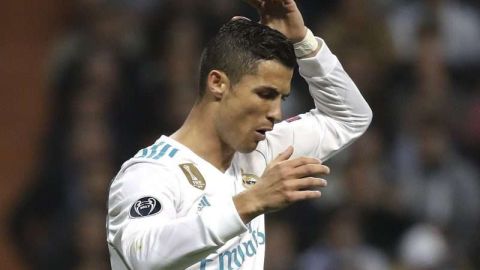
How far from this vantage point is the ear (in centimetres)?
459

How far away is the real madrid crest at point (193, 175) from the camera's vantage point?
4520 millimetres

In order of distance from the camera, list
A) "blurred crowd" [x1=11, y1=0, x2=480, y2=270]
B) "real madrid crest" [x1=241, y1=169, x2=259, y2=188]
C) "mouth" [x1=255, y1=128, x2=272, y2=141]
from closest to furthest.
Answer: "mouth" [x1=255, y1=128, x2=272, y2=141] < "real madrid crest" [x1=241, y1=169, x2=259, y2=188] < "blurred crowd" [x1=11, y1=0, x2=480, y2=270]

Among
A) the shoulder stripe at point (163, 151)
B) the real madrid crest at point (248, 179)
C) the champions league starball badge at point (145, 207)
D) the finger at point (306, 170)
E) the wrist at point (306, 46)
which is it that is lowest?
the real madrid crest at point (248, 179)

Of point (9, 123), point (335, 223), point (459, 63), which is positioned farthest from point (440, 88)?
point (9, 123)

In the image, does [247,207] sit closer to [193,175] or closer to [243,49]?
[193,175]

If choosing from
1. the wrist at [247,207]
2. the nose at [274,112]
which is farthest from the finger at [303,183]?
the nose at [274,112]

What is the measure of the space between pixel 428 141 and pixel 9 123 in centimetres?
326

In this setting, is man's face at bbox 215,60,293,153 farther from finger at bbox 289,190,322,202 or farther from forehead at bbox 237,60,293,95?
finger at bbox 289,190,322,202

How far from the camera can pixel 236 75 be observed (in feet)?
14.9

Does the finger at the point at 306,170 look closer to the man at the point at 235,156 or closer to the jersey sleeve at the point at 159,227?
the man at the point at 235,156

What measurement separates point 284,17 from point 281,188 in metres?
1.17

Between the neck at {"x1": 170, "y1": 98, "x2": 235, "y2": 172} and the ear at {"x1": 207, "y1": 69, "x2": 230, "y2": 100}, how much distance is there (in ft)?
0.25

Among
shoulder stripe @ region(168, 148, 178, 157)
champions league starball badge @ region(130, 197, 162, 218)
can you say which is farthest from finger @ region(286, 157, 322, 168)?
shoulder stripe @ region(168, 148, 178, 157)

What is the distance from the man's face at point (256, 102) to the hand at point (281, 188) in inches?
21.5
